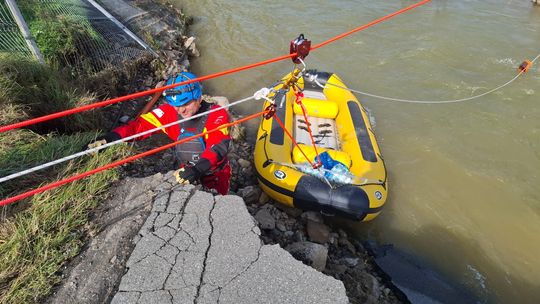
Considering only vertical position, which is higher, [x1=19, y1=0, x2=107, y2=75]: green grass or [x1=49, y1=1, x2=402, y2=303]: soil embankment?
[x1=19, y1=0, x2=107, y2=75]: green grass

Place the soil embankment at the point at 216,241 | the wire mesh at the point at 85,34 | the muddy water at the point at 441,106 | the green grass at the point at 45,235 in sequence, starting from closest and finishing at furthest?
1. the green grass at the point at 45,235
2. the soil embankment at the point at 216,241
3. the muddy water at the point at 441,106
4. the wire mesh at the point at 85,34

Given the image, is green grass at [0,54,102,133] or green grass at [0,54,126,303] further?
green grass at [0,54,102,133]

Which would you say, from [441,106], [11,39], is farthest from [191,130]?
[441,106]

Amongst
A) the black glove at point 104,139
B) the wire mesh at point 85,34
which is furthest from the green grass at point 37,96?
the black glove at point 104,139

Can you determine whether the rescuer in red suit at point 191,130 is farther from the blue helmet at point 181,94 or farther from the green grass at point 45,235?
the green grass at point 45,235

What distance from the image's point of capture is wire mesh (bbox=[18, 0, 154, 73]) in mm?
5113

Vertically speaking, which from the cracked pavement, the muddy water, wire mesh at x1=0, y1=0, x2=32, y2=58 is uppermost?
wire mesh at x1=0, y1=0, x2=32, y2=58

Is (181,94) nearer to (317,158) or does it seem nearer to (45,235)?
(45,235)

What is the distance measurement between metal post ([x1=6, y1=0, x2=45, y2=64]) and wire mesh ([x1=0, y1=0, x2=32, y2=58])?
4.3 inches

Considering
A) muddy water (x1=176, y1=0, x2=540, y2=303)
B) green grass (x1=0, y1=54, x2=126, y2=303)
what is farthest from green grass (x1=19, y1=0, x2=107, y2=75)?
muddy water (x1=176, y1=0, x2=540, y2=303)

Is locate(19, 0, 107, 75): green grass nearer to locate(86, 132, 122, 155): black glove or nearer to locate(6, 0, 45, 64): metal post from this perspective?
locate(6, 0, 45, 64): metal post

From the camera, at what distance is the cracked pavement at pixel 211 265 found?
2168mm

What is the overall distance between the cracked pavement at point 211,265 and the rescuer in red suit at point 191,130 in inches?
18.7

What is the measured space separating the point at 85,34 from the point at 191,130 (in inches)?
130
